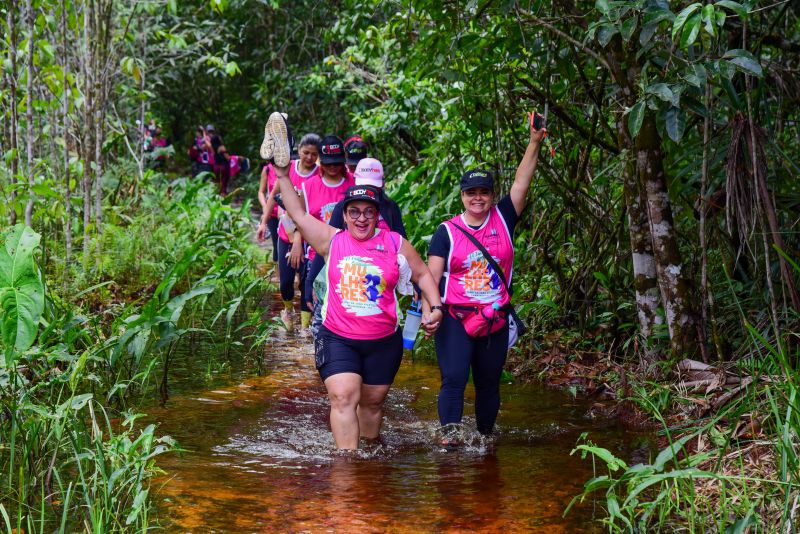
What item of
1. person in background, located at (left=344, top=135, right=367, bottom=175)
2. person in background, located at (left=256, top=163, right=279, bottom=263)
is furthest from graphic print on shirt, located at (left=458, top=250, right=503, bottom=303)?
person in background, located at (left=256, top=163, right=279, bottom=263)

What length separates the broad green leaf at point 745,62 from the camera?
16.7ft

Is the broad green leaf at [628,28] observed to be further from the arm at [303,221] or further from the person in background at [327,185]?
the person in background at [327,185]

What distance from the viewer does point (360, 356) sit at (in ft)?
18.9

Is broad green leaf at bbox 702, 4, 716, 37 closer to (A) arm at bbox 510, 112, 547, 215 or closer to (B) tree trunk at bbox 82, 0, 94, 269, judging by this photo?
(A) arm at bbox 510, 112, 547, 215

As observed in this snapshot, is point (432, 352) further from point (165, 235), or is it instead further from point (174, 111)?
point (174, 111)

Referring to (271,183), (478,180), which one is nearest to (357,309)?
(478,180)

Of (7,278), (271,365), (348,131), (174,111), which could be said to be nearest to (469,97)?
(271,365)

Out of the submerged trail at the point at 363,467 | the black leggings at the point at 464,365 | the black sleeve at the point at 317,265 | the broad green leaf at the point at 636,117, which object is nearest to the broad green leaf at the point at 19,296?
the submerged trail at the point at 363,467

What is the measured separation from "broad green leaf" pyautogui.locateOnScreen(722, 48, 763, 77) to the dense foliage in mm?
13

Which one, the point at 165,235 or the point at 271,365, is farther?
the point at 165,235

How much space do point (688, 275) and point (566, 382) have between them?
1.30 m

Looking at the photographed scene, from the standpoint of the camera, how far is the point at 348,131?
22656mm

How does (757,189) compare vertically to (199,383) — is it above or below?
above

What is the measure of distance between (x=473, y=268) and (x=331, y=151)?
2.48m
